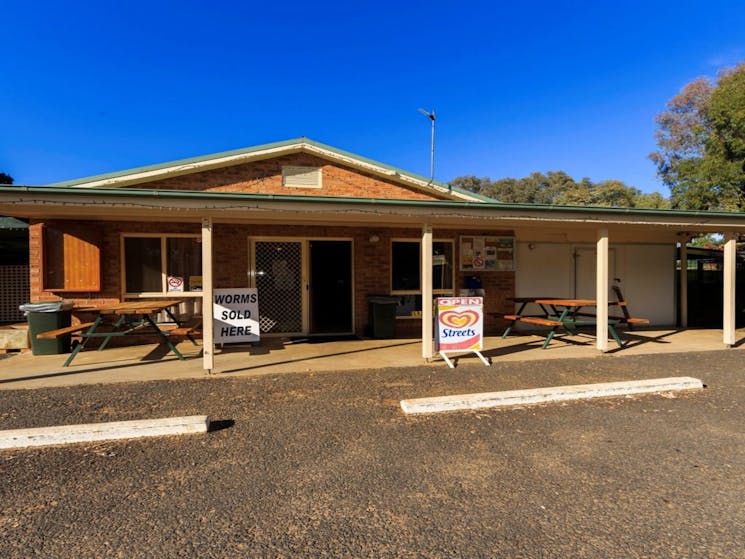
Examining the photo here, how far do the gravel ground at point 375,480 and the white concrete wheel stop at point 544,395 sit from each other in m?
0.17

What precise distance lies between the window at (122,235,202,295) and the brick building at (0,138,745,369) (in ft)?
0.07

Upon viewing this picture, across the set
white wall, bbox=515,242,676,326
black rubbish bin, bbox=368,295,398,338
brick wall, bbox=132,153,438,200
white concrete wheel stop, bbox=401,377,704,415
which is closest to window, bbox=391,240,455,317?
black rubbish bin, bbox=368,295,398,338

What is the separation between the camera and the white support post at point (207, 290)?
5719 millimetres

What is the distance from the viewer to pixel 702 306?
42.9 ft

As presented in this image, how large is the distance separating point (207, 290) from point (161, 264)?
360cm

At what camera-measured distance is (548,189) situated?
65938 millimetres

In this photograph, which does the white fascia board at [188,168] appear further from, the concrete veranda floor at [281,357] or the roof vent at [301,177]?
the concrete veranda floor at [281,357]

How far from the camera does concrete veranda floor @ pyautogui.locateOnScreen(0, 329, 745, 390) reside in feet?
19.6

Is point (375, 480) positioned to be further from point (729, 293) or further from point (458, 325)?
point (729, 293)

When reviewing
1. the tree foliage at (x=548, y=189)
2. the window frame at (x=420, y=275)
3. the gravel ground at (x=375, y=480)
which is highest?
the tree foliage at (x=548, y=189)

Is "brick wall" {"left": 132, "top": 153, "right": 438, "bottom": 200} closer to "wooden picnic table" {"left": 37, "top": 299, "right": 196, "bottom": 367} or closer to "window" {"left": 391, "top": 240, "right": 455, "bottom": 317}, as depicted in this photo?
"window" {"left": 391, "top": 240, "right": 455, "bottom": 317}

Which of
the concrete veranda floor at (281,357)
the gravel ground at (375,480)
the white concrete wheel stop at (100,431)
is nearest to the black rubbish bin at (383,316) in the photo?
the concrete veranda floor at (281,357)

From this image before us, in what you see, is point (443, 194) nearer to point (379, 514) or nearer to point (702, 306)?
point (379, 514)

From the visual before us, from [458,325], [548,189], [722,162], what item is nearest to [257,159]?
[458,325]
